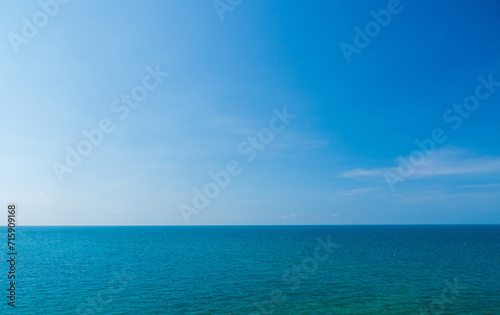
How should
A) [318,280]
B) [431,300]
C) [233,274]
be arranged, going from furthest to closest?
[233,274] < [318,280] < [431,300]

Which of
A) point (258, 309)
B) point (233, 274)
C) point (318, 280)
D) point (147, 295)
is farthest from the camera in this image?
point (233, 274)

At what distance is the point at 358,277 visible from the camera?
49.1 metres

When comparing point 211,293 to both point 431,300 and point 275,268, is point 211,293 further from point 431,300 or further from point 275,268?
point 431,300

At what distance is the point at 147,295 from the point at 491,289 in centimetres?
5103

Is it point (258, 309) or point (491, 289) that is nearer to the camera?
point (258, 309)

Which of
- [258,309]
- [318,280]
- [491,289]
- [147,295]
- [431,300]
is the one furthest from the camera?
[318,280]

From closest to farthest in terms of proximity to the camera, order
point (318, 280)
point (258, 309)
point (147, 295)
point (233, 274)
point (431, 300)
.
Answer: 1. point (258, 309)
2. point (431, 300)
3. point (147, 295)
4. point (318, 280)
5. point (233, 274)

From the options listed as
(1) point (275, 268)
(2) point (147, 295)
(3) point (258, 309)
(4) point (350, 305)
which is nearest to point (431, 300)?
(4) point (350, 305)

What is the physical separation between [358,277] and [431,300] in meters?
14.3

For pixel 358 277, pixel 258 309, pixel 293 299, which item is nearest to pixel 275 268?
pixel 358 277

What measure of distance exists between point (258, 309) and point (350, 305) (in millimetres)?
11598

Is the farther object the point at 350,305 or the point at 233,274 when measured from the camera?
the point at 233,274

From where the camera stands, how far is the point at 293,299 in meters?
36.3

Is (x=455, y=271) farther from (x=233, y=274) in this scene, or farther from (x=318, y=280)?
(x=233, y=274)
